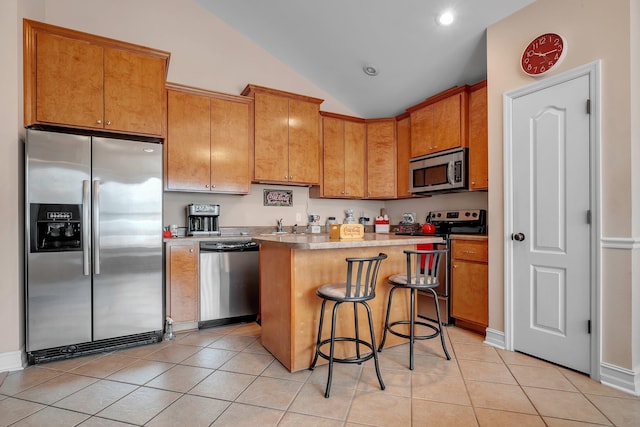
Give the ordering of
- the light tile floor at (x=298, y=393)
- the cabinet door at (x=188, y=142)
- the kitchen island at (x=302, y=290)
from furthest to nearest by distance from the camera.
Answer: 1. the cabinet door at (x=188, y=142)
2. the kitchen island at (x=302, y=290)
3. the light tile floor at (x=298, y=393)

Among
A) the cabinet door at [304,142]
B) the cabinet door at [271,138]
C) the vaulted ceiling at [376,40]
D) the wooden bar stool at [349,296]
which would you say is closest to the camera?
the wooden bar stool at [349,296]

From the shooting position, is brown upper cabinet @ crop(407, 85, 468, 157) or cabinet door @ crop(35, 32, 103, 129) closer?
cabinet door @ crop(35, 32, 103, 129)

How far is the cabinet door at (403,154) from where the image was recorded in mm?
4430

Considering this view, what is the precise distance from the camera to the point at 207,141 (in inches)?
142

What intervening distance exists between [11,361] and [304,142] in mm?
3364

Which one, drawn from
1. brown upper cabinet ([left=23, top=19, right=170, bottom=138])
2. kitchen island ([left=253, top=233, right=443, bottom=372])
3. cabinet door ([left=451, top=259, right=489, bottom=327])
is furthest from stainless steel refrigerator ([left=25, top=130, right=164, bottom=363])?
cabinet door ([left=451, top=259, right=489, bottom=327])

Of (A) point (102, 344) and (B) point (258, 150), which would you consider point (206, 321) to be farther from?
(B) point (258, 150)

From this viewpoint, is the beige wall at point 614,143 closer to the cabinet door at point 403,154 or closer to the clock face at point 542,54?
the clock face at point 542,54

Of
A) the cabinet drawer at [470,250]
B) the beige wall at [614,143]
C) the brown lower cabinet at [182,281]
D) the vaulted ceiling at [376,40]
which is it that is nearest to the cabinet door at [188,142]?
the brown lower cabinet at [182,281]

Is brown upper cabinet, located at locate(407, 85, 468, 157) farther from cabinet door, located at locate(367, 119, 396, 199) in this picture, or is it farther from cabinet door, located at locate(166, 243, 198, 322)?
cabinet door, located at locate(166, 243, 198, 322)

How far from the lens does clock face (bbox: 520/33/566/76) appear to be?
2.40 metres

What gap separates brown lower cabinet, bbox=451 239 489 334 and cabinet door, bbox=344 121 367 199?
65.0 inches

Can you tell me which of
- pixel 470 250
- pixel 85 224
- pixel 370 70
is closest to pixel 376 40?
pixel 370 70

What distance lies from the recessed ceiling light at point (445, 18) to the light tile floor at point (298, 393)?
2.93 meters
